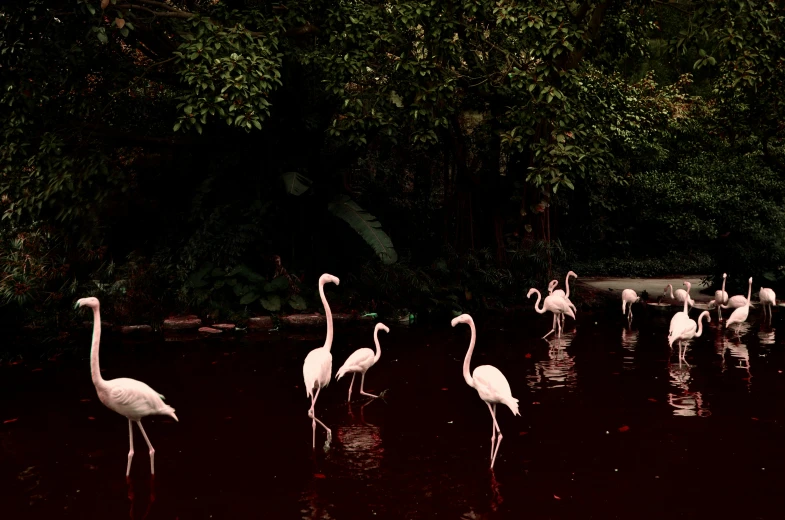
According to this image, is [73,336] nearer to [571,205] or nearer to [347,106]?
[347,106]

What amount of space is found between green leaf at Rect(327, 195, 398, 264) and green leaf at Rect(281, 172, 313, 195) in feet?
2.52

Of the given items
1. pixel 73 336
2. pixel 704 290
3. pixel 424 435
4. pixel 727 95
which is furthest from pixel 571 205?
pixel 424 435

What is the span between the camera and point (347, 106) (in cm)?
1229

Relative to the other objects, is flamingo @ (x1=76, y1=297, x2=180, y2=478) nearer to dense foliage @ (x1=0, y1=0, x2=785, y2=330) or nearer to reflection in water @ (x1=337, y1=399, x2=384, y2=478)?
reflection in water @ (x1=337, y1=399, x2=384, y2=478)

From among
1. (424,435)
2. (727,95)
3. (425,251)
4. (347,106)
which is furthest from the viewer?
(425,251)

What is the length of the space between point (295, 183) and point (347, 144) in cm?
162

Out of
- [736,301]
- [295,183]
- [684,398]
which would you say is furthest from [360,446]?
[736,301]

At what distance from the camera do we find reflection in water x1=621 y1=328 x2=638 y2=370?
32.7 feet

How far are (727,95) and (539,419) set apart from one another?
10.4 metres

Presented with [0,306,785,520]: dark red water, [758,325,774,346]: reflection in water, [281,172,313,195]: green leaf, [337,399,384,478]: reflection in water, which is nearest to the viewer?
[0,306,785,520]: dark red water

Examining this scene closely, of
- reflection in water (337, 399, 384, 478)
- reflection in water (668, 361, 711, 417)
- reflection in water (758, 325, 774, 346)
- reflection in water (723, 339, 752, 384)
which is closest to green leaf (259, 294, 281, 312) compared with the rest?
reflection in water (337, 399, 384, 478)

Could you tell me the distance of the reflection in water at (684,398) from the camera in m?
7.55

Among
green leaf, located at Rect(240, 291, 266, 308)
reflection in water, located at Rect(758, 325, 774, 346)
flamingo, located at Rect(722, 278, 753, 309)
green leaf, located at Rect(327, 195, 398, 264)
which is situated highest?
green leaf, located at Rect(327, 195, 398, 264)

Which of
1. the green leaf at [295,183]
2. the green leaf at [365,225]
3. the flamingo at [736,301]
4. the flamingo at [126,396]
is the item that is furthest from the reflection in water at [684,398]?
A: the green leaf at [295,183]
